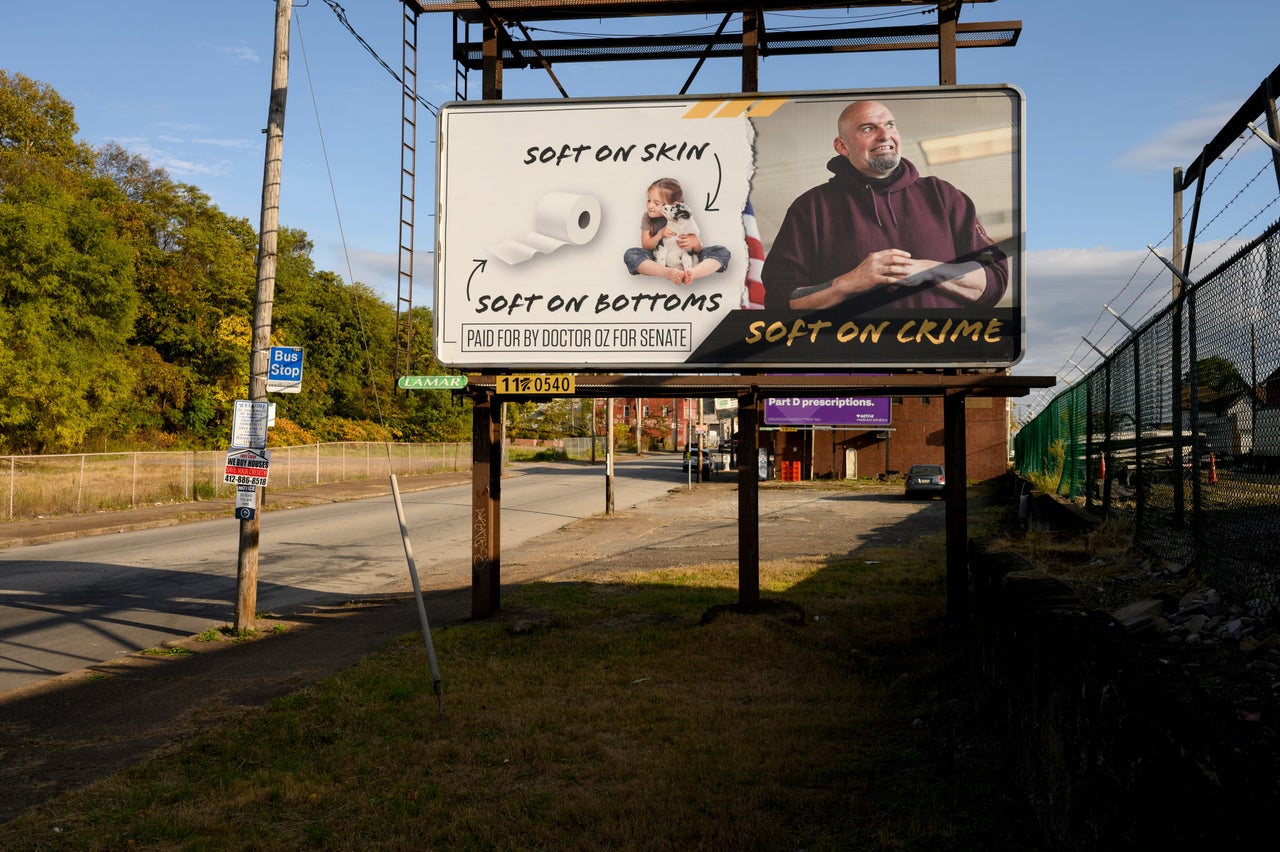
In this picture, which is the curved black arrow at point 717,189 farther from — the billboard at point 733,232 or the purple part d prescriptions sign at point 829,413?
the purple part d prescriptions sign at point 829,413

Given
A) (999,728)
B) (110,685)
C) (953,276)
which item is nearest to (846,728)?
(999,728)

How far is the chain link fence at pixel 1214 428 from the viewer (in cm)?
464

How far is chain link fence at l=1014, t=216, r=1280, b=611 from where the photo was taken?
464 centimetres

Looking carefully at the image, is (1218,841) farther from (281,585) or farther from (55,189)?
(55,189)

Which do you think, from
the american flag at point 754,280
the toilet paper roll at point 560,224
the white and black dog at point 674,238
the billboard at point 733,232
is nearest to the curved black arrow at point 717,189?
the billboard at point 733,232

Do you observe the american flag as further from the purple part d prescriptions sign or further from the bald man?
the purple part d prescriptions sign

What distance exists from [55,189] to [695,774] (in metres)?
43.0

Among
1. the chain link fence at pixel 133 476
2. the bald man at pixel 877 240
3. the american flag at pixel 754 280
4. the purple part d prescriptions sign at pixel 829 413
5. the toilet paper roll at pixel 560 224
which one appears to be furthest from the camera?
the purple part d prescriptions sign at pixel 829 413

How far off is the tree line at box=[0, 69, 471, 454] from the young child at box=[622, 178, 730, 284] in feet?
27.0

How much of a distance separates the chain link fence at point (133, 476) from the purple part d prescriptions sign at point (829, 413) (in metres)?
20.2

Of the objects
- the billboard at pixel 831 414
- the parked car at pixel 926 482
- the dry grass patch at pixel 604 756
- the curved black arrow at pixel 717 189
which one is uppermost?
the curved black arrow at pixel 717 189

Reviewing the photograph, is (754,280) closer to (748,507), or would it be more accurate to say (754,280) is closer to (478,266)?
(748,507)

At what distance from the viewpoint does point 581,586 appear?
47.9ft

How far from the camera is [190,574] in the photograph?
16969 millimetres
